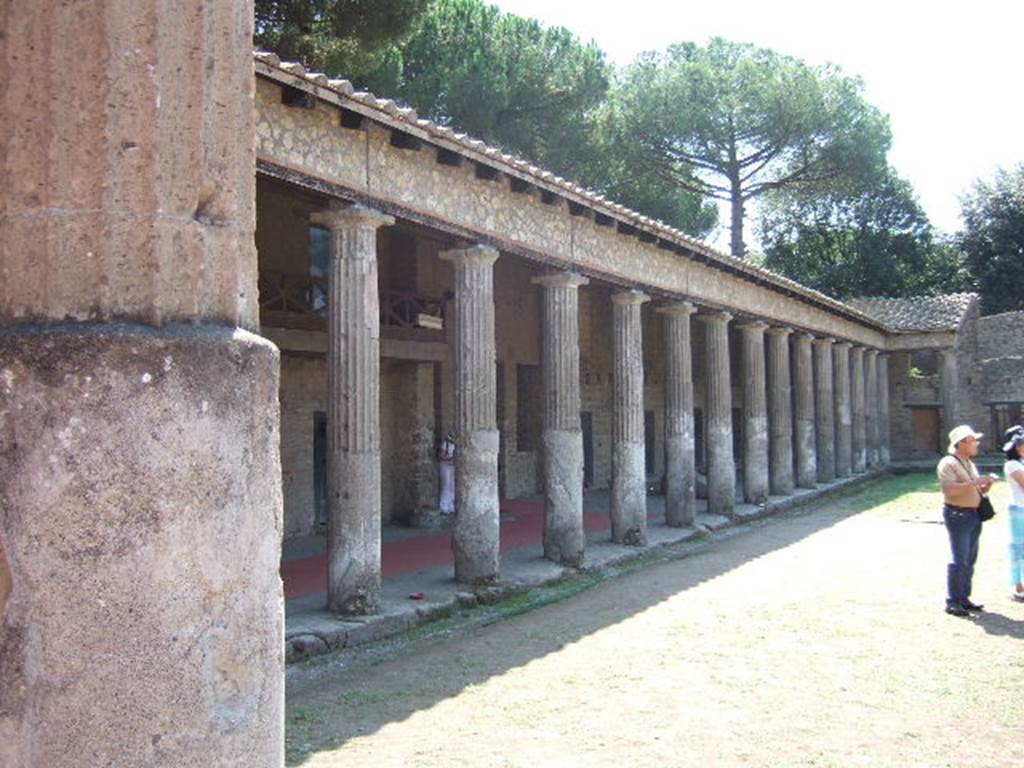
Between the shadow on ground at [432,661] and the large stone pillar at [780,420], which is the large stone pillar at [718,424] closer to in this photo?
the large stone pillar at [780,420]

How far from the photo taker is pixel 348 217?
27.2ft

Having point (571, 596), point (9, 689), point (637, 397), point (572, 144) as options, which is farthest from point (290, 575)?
point (572, 144)

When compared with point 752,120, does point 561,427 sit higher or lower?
lower

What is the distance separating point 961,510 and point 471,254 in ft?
16.9

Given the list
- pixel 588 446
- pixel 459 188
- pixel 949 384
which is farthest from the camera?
pixel 949 384

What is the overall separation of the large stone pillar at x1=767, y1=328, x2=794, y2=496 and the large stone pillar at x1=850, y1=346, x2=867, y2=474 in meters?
6.10

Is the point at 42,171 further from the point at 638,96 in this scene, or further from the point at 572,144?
the point at 638,96

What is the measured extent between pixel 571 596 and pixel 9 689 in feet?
29.4

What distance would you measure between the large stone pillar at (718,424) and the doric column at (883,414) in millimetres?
12642

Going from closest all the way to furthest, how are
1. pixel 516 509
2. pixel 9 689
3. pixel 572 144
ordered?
pixel 9 689 < pixel 516 509 < pixel 572 144

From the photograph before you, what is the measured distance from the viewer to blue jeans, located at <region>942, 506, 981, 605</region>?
8.18 metres

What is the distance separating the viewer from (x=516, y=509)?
17656 mm

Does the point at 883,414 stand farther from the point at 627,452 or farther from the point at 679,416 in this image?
the point at 627,452

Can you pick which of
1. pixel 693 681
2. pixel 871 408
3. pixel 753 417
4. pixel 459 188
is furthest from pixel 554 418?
pixel 871 408
